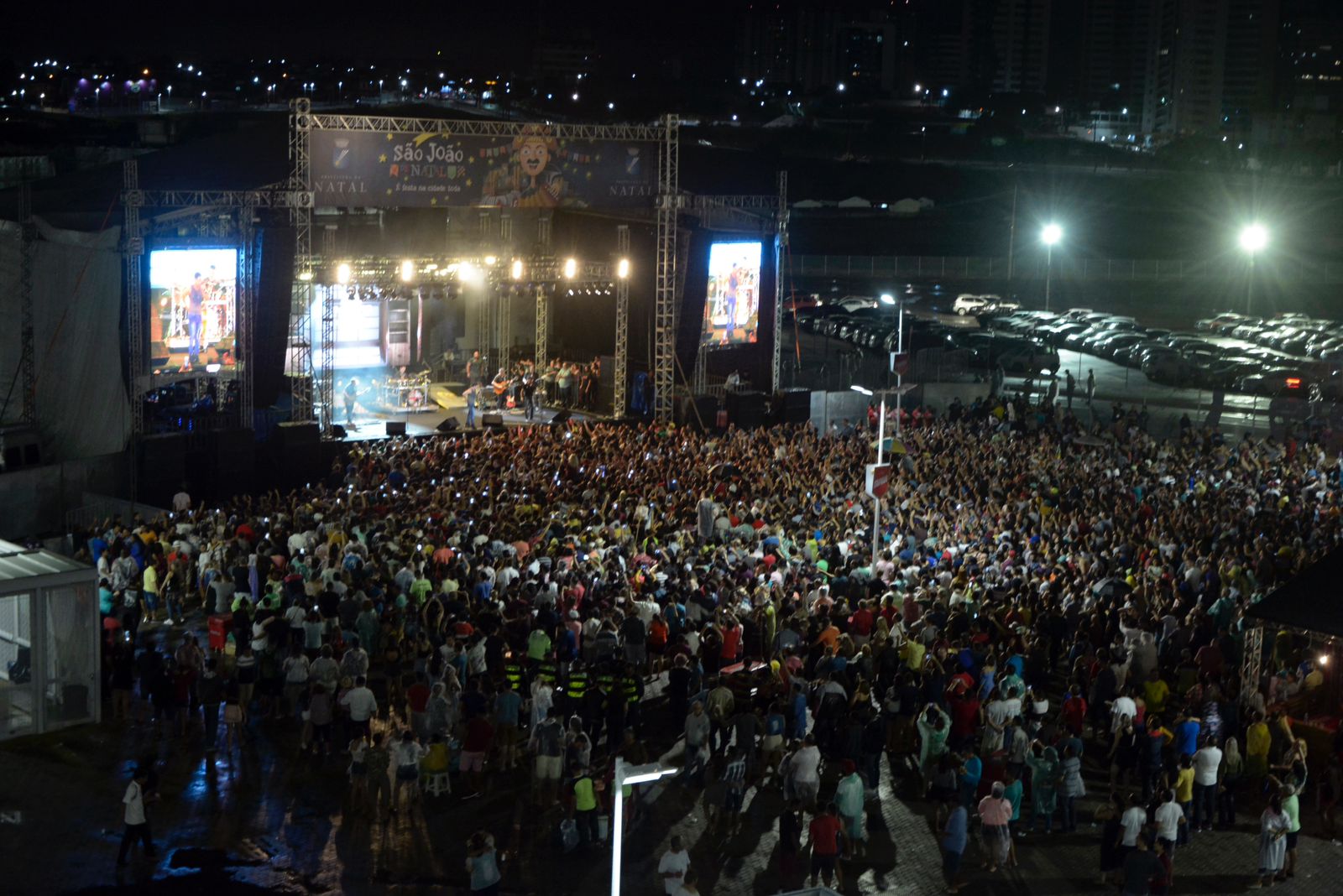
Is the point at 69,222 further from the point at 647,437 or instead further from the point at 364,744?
the point at 364,744

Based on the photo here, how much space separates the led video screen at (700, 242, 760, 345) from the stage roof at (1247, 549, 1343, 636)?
19.1 m

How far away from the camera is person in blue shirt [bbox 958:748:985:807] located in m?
11.6

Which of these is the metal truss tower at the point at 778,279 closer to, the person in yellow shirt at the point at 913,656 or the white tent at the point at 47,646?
the person in yellow shirt at the point at 913,656

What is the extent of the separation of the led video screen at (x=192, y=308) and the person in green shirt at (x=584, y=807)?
629 inches

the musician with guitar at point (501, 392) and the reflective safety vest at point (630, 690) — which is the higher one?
the musician with guitar at point (501, 392)

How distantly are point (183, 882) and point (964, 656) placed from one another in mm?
7155

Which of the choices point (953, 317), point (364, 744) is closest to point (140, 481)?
point (364, 744)

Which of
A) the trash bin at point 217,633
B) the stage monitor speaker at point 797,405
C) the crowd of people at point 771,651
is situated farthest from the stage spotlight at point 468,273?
the trash bin at point 217,633

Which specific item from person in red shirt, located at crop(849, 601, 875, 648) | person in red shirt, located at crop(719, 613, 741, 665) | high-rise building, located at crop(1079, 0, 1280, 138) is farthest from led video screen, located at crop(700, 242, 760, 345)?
high-rise building, located at crop(1079, 0, 1280, 138)

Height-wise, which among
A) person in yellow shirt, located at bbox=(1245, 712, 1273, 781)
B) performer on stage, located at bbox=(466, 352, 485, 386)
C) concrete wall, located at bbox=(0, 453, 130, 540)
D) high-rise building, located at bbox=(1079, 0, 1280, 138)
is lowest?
person in yellow shirt, located at bbox=(1245, 712, 1273, 781)

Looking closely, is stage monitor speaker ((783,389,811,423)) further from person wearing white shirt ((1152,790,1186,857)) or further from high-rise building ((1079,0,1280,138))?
high-rise building ((1079,0,1280,138))

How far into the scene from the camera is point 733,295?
107ft

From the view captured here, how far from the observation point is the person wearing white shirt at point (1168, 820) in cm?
1094

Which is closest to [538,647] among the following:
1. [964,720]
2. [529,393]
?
[964,720]
